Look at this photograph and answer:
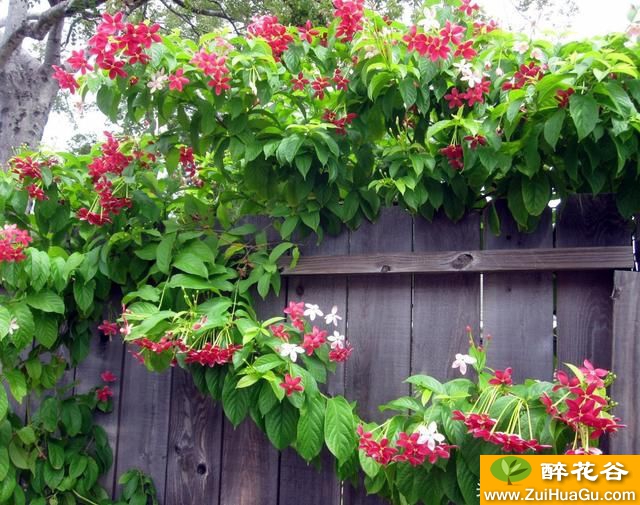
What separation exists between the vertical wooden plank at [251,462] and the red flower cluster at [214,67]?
0.51m

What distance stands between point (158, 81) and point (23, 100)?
173 inches

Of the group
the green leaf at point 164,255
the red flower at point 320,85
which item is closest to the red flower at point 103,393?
the green leaf at point 164,255

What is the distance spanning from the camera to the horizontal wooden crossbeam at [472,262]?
164 centimetres

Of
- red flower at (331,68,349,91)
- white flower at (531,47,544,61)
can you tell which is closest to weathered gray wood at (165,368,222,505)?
red flower at (331,68,349,91)

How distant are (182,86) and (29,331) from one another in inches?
33.7

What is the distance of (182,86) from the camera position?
1757 mm

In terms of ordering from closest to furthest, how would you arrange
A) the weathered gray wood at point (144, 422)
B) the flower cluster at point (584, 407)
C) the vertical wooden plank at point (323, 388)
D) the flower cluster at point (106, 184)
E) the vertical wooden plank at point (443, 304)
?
the flower cluster at point (584, 407)
the vertical wooden plank at point (443, 304)
the vertical wooden plank at point (323, 388)
the flower cluster at point (106, 184)
the weathered gray wood at point (144, 422)

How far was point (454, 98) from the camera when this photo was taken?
1690 millimetres

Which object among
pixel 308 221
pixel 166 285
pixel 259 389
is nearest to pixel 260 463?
pixel 259 389

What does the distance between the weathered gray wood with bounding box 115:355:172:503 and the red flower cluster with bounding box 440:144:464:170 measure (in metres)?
1.15

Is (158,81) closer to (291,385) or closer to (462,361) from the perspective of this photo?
(291,385)

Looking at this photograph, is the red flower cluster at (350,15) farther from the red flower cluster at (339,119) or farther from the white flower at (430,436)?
the white flower at (430,436)

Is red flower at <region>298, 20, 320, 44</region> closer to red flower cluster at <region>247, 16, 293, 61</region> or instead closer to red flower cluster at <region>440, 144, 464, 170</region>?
red flower cluster at <region>247, 16, 293, 61</region>

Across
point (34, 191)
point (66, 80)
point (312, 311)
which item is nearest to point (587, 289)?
point (312, 311)
